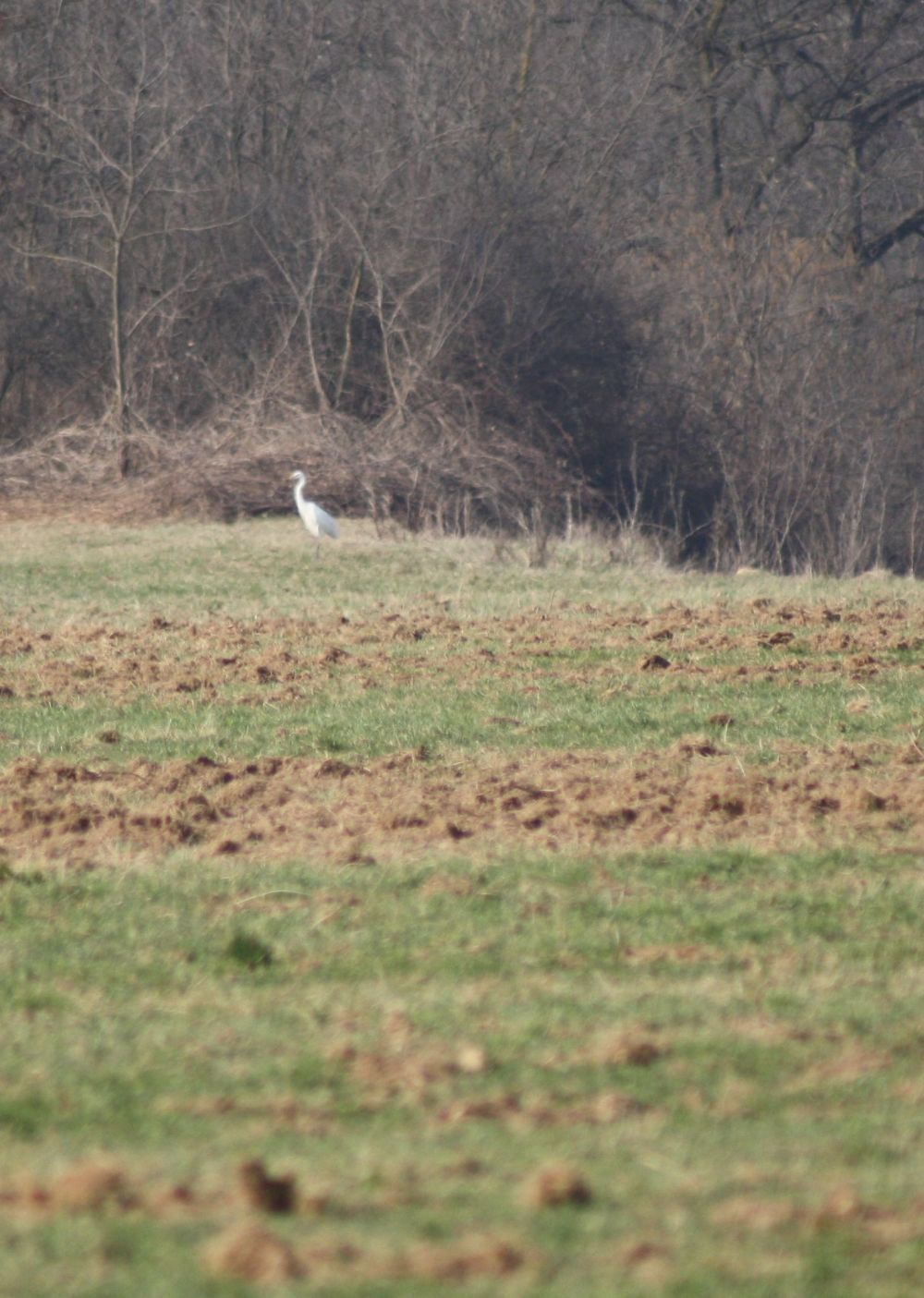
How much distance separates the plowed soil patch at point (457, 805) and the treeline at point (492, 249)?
19.3 meters

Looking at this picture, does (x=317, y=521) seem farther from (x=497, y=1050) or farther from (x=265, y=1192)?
(x=265, y=1192)

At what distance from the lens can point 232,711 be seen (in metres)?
10.1

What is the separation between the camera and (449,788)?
25.3 feet

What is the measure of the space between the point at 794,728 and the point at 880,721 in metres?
0.50

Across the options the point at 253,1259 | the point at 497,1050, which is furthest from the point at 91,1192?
the point at 497,1050

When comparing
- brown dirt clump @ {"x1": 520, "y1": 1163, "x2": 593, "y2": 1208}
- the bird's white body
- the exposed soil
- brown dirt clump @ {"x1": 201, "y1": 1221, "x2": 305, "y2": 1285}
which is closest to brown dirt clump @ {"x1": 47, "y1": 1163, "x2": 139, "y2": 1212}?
brown dirt clump @ {"x1": 201, "y1": 1221, "x2": 305, "y2": 1285}

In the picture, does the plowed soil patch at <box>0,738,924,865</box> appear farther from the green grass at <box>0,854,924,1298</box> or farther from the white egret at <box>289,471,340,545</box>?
the white egret at <box>289,471,340,545</box>

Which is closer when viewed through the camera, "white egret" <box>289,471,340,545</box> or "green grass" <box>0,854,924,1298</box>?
"green grass" <box>0,854,924,1298</box>

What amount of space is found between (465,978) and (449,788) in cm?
264

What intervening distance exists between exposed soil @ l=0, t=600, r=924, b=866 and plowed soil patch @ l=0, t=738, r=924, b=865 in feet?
0.04

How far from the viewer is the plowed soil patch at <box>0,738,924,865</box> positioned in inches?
267

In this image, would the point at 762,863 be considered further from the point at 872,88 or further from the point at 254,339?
the point at 872,88

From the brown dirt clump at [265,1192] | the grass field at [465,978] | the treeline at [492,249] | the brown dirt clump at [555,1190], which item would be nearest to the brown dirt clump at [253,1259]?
the grass field at [465,978]

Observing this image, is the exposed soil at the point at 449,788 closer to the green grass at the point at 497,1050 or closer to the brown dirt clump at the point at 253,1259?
the green grass at the point at 497,1050
